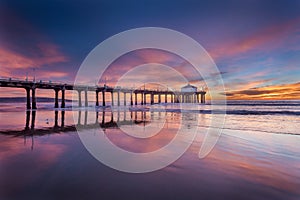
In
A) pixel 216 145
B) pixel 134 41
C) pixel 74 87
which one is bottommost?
pixel 216 145

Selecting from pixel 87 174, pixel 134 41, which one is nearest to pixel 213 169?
pixel 87 174

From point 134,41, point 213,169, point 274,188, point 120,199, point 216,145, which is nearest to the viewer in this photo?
point 120,199

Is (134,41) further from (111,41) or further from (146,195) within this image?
(146,195)

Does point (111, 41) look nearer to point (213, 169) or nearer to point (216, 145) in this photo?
point (216, 145)

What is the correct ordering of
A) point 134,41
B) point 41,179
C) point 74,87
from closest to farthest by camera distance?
point 41,179
point 134,41
point 74,87

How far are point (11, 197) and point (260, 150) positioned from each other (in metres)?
7.15

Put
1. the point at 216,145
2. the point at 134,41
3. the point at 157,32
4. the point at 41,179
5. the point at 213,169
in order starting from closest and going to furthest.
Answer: the point at 41,179 < the point at 213,169 < the point at 216,145 < the point at 157,32 < the point at 134,41

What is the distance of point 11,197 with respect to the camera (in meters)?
3.04

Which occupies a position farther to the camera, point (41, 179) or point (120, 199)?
point (41, 179)

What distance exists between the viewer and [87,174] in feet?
13.6

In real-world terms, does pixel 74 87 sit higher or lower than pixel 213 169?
higher

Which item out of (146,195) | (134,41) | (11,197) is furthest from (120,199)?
(134,41)

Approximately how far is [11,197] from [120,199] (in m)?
1.80

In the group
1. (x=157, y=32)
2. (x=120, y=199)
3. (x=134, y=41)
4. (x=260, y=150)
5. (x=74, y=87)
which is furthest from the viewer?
(x=74, y=87)
